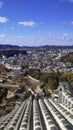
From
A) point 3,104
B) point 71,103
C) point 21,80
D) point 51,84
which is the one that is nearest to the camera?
point 71,103

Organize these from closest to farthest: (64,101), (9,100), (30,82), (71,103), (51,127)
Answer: (51,127)
(71,103)
(64,101)
(9,100)
(30,82)

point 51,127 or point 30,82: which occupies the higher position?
point 51,127

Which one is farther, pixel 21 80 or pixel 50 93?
pixel 21 80

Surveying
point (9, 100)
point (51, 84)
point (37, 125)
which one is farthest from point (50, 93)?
point (37, 125)

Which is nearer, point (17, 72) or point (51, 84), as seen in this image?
point (51, 84)

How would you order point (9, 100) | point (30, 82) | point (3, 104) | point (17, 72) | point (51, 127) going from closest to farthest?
1. point (51, 127)
2. point (3, 104)
3. point (9, 100)
4. point (30, 82)
5. point (17, 72)

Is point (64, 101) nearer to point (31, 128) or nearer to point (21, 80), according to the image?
point (31, 128)

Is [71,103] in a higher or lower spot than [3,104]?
higher

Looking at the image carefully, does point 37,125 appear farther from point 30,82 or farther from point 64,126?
point 30,82

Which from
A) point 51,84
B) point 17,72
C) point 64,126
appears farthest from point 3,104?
point 17,72
